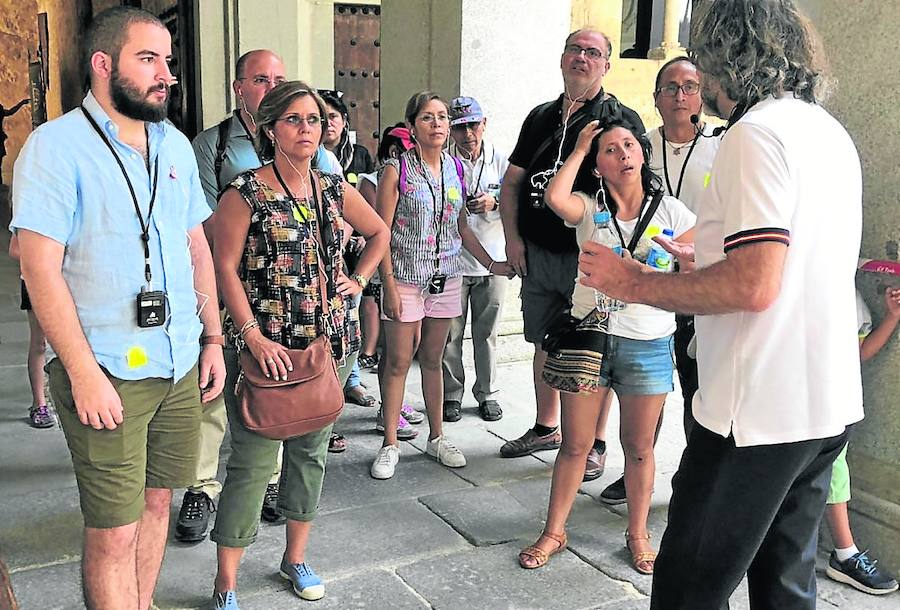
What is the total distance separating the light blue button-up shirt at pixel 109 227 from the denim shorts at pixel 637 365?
5.06 ft

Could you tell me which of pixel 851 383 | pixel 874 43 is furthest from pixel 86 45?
pixel 874 43

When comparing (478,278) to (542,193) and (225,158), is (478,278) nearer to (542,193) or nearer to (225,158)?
(542,193)

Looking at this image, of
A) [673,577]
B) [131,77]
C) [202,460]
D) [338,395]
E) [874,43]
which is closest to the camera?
[673,577]

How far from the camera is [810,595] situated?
7.42ft

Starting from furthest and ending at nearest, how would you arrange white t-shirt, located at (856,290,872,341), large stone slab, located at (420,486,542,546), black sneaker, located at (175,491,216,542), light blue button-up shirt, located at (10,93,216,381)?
1. large stone slab, located at (420,486,542,546)
2. black sneaker, located at (175,491,216,542)
3. white t-shirt, located at (856,290,872,341)
4. light blue button-up shirt, located at (10,93,216,381)

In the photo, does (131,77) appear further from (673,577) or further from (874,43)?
(874,43)

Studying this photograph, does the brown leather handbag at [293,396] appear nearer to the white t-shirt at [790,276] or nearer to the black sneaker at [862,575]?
the white t-shirt at [790,276]

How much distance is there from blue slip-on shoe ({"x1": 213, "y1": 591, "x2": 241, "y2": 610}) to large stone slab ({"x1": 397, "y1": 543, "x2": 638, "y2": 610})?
63 cm

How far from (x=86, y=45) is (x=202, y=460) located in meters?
1.93

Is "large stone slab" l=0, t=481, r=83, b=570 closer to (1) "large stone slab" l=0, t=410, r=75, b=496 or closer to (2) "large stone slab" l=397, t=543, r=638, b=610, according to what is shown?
(1) "large stone slab" l=0, t=410, r=75, b=496

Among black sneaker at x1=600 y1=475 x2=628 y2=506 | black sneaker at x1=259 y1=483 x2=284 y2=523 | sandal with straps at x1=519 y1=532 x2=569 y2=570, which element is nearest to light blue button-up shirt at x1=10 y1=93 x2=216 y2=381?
black sneaker at x1=259 y1=483 x2=284 y2=523

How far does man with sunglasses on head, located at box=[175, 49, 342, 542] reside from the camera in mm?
3539

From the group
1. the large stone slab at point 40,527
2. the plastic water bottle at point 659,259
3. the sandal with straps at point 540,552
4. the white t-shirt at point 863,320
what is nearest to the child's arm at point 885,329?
the white t-shirt at point 863,320

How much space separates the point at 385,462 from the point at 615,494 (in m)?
1.11
